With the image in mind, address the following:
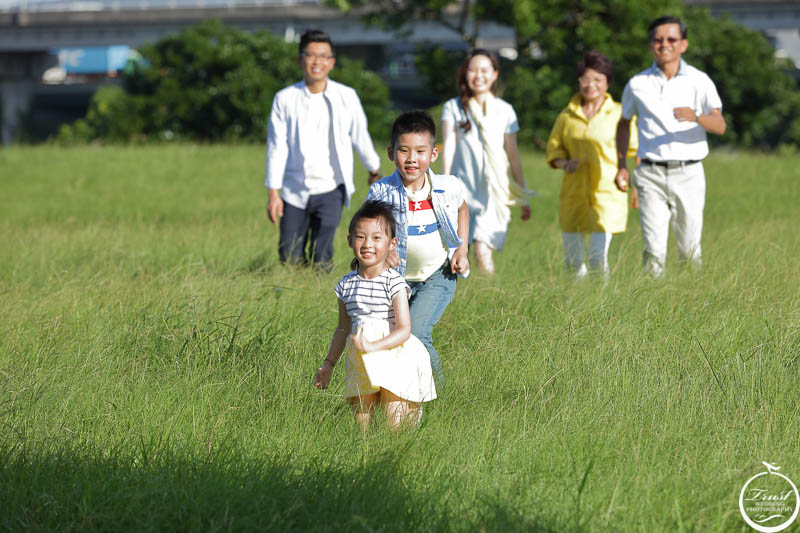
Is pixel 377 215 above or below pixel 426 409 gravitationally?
above

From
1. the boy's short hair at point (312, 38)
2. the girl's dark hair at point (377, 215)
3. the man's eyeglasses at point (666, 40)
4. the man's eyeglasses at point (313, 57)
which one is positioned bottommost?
the girl's dark hair at point (377, 215)

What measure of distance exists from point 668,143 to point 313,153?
2.71 metres

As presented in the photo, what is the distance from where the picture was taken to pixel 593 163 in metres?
7.57

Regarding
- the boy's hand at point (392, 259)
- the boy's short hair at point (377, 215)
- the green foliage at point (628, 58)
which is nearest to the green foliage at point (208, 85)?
the green foliage at point (628, 58)

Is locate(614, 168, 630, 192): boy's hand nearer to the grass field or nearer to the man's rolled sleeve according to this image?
the grass field

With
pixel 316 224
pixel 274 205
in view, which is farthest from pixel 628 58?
pixel 274 205

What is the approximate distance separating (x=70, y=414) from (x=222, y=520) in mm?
1312

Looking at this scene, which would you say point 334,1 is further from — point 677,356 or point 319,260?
point 677,356

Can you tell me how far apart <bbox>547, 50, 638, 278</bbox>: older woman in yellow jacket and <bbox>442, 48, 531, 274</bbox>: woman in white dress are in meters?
0.37

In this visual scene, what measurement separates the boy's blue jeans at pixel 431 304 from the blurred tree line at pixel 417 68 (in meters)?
→ 22.3

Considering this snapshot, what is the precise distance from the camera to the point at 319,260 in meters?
7.67

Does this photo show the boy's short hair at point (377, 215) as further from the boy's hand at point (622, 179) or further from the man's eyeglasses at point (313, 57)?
the boy's hand at point (622, 179)

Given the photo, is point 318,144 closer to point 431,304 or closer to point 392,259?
point 431,304

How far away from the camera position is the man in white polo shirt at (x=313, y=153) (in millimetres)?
7395
